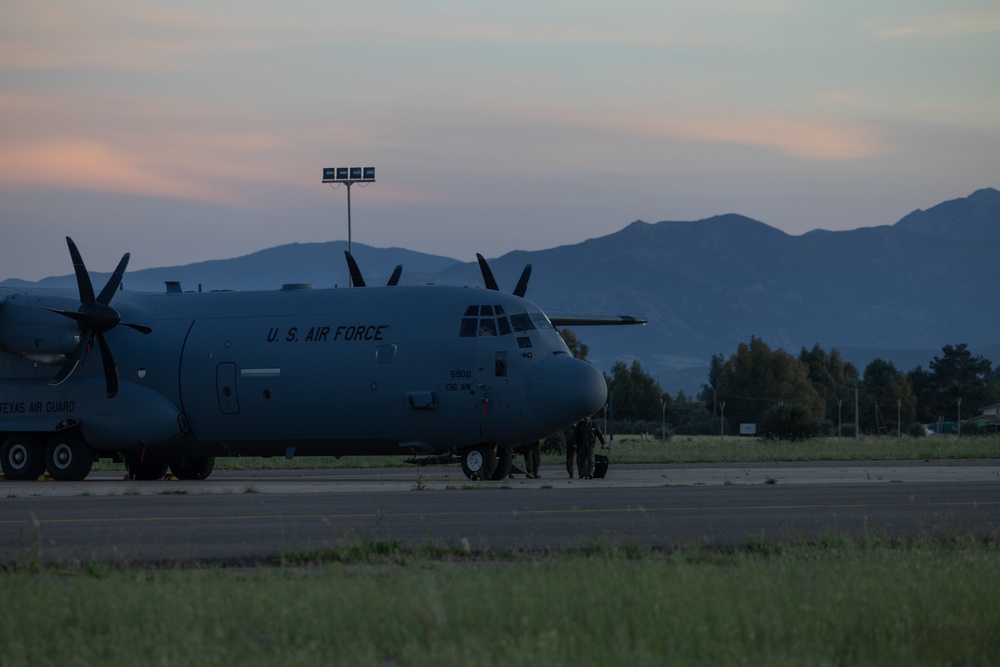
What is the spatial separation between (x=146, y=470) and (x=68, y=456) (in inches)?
105

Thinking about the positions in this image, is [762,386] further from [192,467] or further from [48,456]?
[48,456]

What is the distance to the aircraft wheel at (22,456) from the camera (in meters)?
34.1

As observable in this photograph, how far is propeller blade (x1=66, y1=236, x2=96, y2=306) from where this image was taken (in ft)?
109

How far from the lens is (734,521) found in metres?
17.5

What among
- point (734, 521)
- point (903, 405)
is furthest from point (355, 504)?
point (903, 405)

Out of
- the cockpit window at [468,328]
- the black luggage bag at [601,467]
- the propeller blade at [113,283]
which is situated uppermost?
the propeller blade at [113,283]

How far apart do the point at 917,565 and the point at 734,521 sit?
5662 mm

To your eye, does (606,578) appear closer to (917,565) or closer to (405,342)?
(917,565)

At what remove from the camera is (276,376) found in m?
31.9

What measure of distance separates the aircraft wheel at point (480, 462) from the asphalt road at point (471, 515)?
2.99 m

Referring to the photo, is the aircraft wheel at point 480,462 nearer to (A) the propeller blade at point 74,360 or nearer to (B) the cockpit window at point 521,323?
(B) the cockpit window at point 521,323

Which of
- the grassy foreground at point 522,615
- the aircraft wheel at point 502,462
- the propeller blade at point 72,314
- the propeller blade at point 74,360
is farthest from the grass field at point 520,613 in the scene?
the propeller blade at point 72,314

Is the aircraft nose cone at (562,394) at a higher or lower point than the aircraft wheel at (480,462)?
higher

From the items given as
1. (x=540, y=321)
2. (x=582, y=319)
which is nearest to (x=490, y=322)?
(x=540, y=321)
